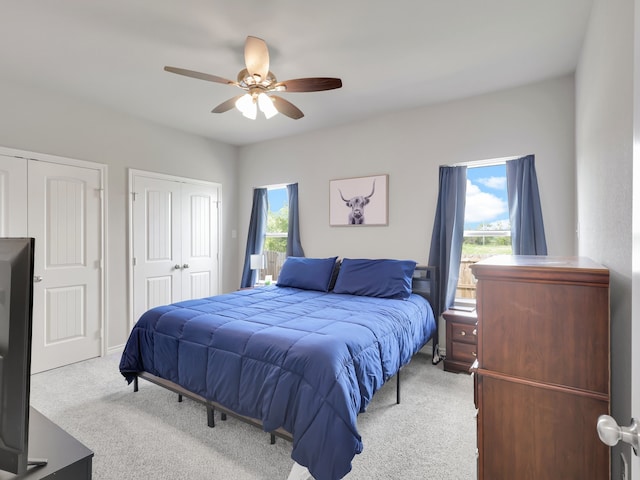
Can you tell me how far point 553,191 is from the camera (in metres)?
3.12

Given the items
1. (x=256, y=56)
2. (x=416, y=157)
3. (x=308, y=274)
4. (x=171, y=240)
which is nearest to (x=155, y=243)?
(x=171, y=240)

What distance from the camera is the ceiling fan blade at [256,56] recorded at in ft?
7.19

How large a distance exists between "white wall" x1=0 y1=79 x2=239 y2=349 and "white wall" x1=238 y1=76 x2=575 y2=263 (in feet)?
3.27

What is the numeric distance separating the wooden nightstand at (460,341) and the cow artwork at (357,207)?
5.14ft

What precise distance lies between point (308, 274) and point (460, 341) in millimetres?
1771

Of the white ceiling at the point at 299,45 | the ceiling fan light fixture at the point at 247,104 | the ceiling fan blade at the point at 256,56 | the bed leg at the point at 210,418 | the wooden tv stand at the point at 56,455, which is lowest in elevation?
the bed leg at the point at 210,418

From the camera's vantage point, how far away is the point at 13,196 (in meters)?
3.10

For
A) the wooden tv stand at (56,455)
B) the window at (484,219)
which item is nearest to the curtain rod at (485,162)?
the window at (484,219)

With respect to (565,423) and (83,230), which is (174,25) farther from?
(565,423)

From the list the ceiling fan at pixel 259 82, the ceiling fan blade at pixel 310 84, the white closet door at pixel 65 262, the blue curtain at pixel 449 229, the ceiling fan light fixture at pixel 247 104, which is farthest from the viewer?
the blue curtain at pixel 449 229

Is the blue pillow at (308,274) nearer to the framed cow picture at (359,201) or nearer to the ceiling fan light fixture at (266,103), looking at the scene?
the framed cow picture at (359,201)

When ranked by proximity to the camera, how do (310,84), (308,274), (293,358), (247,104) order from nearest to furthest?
(293,358), (310,84), (247,104), (308,274)

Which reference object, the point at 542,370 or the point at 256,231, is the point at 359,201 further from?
the point at 542,370

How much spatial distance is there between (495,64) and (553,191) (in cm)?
128
